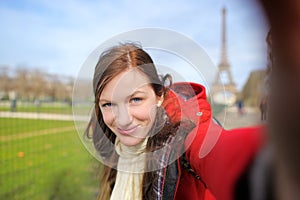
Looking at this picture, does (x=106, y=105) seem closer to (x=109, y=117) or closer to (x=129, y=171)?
(x=109, y=117)

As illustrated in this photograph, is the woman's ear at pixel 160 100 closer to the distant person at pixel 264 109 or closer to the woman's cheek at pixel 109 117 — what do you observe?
the woman's cheek at pixel 109 117

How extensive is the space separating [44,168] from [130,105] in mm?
4830

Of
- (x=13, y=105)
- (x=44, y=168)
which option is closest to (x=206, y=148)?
(x=44, y=168)

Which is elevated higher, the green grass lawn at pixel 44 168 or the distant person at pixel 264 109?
the distant person at pixel 264 109

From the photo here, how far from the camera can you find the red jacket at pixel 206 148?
54cm

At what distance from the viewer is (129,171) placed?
1258mm

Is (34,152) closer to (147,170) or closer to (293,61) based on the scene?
(147,170)

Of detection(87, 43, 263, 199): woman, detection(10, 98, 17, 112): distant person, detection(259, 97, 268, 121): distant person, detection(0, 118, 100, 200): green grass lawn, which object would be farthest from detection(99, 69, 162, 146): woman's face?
detection(10, 98, 17, 112): distant person

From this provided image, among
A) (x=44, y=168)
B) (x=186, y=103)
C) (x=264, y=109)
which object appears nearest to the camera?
(x=264, y=109)

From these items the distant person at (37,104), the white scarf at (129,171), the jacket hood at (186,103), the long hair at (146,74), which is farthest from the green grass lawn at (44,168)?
the distant person at (37,104)

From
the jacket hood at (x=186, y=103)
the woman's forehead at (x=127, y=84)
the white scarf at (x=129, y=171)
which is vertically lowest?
the white scarf at (x=129, y=171)

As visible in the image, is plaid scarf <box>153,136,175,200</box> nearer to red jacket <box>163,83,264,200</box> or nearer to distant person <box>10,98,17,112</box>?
red jacket <box>163,83,264,200</box>

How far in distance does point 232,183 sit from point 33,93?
11445 mm

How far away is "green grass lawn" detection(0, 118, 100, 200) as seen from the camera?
13.2 feet
